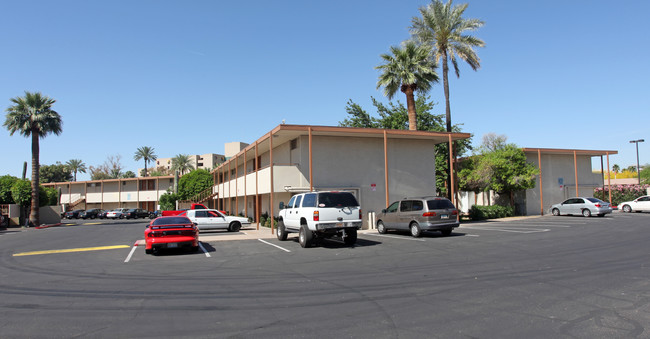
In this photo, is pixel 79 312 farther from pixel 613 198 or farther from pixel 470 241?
pixel 613 198

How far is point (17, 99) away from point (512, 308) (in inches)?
1855

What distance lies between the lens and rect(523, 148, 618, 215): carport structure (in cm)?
3225

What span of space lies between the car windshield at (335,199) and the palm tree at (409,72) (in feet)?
51.1

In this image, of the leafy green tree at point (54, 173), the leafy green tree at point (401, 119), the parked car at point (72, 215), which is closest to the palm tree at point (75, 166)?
the leafy green tree at point (54, 173)

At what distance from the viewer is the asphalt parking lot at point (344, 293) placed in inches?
212

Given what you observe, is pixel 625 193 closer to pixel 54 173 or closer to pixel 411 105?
pixel 411 105

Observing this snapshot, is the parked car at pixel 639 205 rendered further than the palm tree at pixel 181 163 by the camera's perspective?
No

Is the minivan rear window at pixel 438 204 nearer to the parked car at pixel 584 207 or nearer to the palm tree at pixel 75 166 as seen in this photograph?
the parked car at pixel 584 207

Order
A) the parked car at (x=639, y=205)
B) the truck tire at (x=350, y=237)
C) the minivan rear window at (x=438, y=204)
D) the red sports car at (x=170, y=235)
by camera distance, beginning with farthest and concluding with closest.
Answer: the parked car at (x=639, y=205) → the minivan rear window at (x=438, y=204) → the truck tire at (x=350, y=237) → the red sports car at (x=170, y=235)

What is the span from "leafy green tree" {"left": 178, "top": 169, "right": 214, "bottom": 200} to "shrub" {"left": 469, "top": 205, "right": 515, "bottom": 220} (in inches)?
1456

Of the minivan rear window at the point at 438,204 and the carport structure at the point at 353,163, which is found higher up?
the carport structure at the point at 353,163

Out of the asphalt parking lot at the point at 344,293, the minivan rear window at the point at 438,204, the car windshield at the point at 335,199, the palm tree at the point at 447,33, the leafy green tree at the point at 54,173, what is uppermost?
the palm tree at the point at 447,33

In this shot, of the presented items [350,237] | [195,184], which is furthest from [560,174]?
[195,184]

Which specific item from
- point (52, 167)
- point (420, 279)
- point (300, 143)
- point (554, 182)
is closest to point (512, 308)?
point (420, 279)
